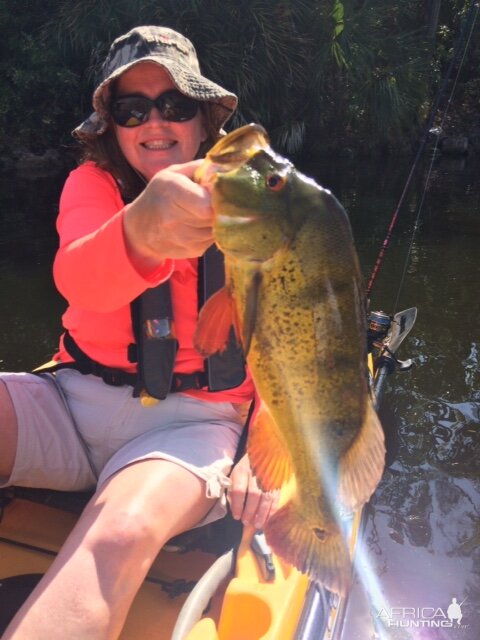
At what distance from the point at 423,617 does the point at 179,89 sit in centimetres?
296

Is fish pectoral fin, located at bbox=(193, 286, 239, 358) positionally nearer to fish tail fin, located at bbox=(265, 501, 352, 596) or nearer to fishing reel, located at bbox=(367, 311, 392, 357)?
fish tail fin, located at bbox=(265, 501, 352, 596)

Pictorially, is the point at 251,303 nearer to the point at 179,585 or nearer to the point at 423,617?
Result: the point at 179,585

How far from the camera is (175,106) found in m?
2.46

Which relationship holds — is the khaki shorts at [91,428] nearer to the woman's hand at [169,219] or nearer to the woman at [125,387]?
the woman at [125,387]

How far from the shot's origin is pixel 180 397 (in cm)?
245

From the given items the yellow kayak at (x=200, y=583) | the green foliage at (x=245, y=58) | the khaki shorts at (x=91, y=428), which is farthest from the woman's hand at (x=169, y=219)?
the green foliage at (x=245, y=58)

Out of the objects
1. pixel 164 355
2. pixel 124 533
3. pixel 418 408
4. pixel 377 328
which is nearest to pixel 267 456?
pixel 124 533

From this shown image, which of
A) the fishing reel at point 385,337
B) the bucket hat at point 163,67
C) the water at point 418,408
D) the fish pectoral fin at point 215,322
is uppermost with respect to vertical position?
the bucket hat at point 163,67

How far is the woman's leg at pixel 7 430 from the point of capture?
7.58 feet

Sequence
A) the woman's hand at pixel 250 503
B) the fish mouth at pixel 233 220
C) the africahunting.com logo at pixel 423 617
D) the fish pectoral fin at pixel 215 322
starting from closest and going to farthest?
the fish mouth at pixel 233 220 < the fish pectoral fin at pixel 215 322 < the woman's hand at pixel 250 503 < the africahunting.com logo at pixel 423 617

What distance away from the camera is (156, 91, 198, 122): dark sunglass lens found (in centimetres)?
244

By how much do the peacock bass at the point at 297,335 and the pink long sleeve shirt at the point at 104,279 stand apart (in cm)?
37

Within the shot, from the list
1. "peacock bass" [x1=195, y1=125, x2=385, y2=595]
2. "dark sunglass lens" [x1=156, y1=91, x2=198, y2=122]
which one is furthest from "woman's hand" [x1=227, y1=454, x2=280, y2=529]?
"dark sunglass lens" [x1=156, y1=91, x2=198, y2=122]

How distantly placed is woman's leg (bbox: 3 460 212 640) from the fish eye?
108 cm
